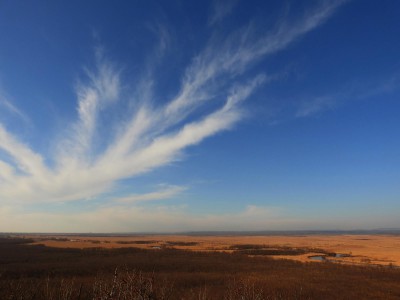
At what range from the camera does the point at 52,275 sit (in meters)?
28.3

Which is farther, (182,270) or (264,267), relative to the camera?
(264,267)

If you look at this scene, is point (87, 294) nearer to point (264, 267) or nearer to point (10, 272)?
point (10, 272)

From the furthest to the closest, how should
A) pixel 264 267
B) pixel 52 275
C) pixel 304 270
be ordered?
pixel 264 267
pixel 304 270
pixel 52 275

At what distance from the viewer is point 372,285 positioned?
84.8 ft

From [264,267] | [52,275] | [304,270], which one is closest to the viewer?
[52,275]

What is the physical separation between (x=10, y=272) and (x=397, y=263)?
132 feet

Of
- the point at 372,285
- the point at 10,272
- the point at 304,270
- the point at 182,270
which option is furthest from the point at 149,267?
the point at 372,285

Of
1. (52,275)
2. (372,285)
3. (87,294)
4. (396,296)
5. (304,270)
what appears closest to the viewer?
(87,294)

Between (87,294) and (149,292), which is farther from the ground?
(149,292)

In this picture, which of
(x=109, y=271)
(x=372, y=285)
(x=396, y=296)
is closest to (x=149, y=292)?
(x=396, y=296)

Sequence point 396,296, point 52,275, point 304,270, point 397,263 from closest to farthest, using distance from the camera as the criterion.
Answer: point 396,296 → point 52,275 → point 304,270 → point 397,263

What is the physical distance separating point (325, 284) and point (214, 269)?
1129cm

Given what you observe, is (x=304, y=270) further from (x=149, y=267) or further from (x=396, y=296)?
(x=149, y=267)

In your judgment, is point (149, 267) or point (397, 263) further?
point (397, 263)
